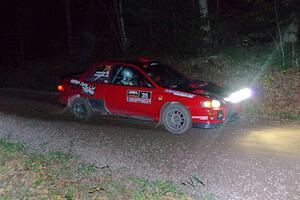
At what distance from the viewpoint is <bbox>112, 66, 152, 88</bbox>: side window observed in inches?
366

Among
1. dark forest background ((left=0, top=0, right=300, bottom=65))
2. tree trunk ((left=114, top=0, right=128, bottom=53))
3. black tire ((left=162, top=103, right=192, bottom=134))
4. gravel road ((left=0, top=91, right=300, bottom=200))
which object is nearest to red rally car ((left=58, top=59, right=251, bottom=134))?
black tire ((left=162, top=103, right=192, bottom=134))

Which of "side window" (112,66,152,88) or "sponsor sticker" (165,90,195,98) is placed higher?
"side window" (112,66,152,88)

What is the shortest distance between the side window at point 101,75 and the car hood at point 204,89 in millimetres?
1903

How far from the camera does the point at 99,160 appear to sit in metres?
7.16

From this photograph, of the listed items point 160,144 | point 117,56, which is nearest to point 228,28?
point 117,56

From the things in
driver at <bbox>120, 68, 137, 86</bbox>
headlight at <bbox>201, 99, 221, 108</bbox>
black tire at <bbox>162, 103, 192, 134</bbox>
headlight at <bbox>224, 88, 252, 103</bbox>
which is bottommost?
black tire at <bbox>162, 103, 192, 134</bbox>

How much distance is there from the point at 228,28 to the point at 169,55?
97.1 inches

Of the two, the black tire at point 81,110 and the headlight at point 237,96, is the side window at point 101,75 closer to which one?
the black tire at point 81,110

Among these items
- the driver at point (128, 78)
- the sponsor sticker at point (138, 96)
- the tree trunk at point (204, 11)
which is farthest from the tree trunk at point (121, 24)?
the sponsor sticker at point (138, 96)

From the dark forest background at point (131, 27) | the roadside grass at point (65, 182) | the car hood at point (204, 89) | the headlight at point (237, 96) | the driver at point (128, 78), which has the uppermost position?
the dark forest background at point (131, 27)

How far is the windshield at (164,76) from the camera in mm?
9328

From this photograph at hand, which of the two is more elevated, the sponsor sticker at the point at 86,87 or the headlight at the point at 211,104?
the sponsor sticker at the point at 86,87

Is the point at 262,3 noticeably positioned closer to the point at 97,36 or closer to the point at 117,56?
the point at 117,56

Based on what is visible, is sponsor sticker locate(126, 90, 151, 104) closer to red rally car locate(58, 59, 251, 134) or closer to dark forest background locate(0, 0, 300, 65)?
red rally car locate(58, 59, 251, 134)
